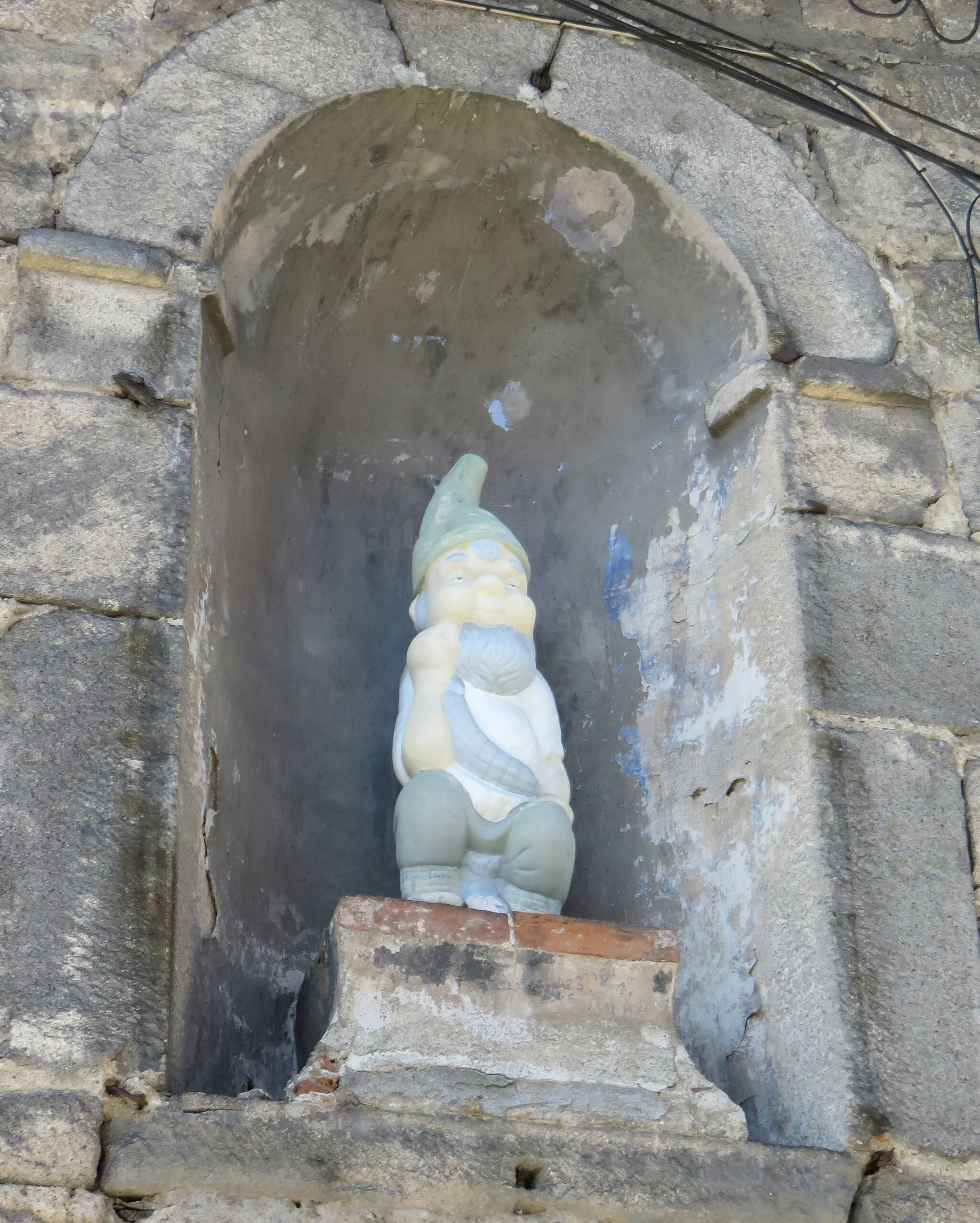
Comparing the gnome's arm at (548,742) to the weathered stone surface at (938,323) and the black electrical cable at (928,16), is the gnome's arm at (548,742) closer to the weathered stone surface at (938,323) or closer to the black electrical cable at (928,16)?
the weathered stone surface at (938,323)

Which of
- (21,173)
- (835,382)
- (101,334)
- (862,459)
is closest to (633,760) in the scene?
(862,459)

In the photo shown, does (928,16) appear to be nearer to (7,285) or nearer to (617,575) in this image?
(617,575)

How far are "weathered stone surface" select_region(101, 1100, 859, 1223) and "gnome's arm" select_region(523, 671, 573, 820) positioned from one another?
803 mm

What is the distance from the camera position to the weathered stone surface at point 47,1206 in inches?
99.2

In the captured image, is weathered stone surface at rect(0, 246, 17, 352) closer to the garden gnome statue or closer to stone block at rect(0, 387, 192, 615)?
stone block at rect(0, 387, 192, 615)

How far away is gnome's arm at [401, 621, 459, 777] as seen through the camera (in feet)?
11.1

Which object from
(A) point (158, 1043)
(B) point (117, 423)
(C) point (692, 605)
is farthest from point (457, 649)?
(A) point (158, 1043)

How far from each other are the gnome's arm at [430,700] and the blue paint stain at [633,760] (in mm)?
554

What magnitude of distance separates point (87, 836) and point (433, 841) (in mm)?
689

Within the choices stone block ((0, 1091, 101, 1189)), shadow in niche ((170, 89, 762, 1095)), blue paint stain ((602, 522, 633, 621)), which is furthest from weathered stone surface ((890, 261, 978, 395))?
stone block ((0, 1091, 101, 1189))

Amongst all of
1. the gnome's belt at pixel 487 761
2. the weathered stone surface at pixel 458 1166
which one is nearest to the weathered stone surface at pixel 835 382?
the gnome's belt at pixel 487 761

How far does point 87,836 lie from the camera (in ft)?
9.43

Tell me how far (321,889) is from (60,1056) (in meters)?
1.13

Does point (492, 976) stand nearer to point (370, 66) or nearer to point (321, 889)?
point (321, 889)
